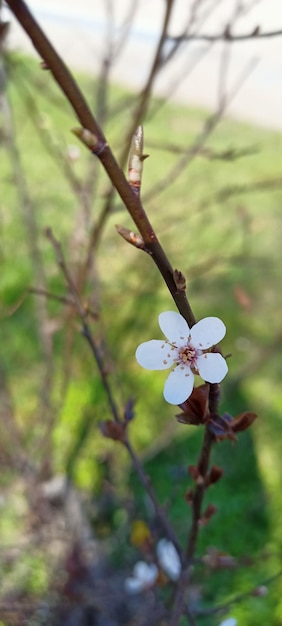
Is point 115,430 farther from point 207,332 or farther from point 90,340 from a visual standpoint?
point 207,332

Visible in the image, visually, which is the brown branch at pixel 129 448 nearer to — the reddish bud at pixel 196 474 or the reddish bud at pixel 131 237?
the reddish bud at pixel 196 474

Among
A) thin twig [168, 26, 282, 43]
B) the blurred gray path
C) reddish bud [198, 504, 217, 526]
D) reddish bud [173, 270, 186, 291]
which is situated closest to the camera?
reddish bud [173, 270, 186, 291]

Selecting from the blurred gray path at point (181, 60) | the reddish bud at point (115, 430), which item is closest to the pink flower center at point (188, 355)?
the reddish bud at point (115, 430)

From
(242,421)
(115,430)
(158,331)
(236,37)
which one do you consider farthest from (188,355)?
(158,331)

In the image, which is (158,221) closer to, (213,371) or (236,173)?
(236,173)

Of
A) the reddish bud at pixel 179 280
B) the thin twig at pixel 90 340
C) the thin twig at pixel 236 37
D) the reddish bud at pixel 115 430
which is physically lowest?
the reddish bud at pixel 179 280

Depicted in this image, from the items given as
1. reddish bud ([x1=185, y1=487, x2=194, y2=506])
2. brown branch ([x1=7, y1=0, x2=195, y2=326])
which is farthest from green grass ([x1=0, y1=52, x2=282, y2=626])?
brown branch ([x1=7, y1=0, x2=195, y2=326])

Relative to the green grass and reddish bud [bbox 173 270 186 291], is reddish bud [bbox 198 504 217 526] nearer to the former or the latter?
reddish bud [bbox 173 270 186 291]

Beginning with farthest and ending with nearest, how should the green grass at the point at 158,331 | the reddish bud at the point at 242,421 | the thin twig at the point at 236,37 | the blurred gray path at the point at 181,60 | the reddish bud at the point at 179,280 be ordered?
1. the blurred gray path at the point at 181,60
2. the green grass at the point at 158,331
3. the thin twig at the point at 236,37
4. the reddish bud at the point at 242,421
5. the reddish bud at the point at 179,280

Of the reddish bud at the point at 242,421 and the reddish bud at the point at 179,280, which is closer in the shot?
the reddish bud at the point at 179,280
